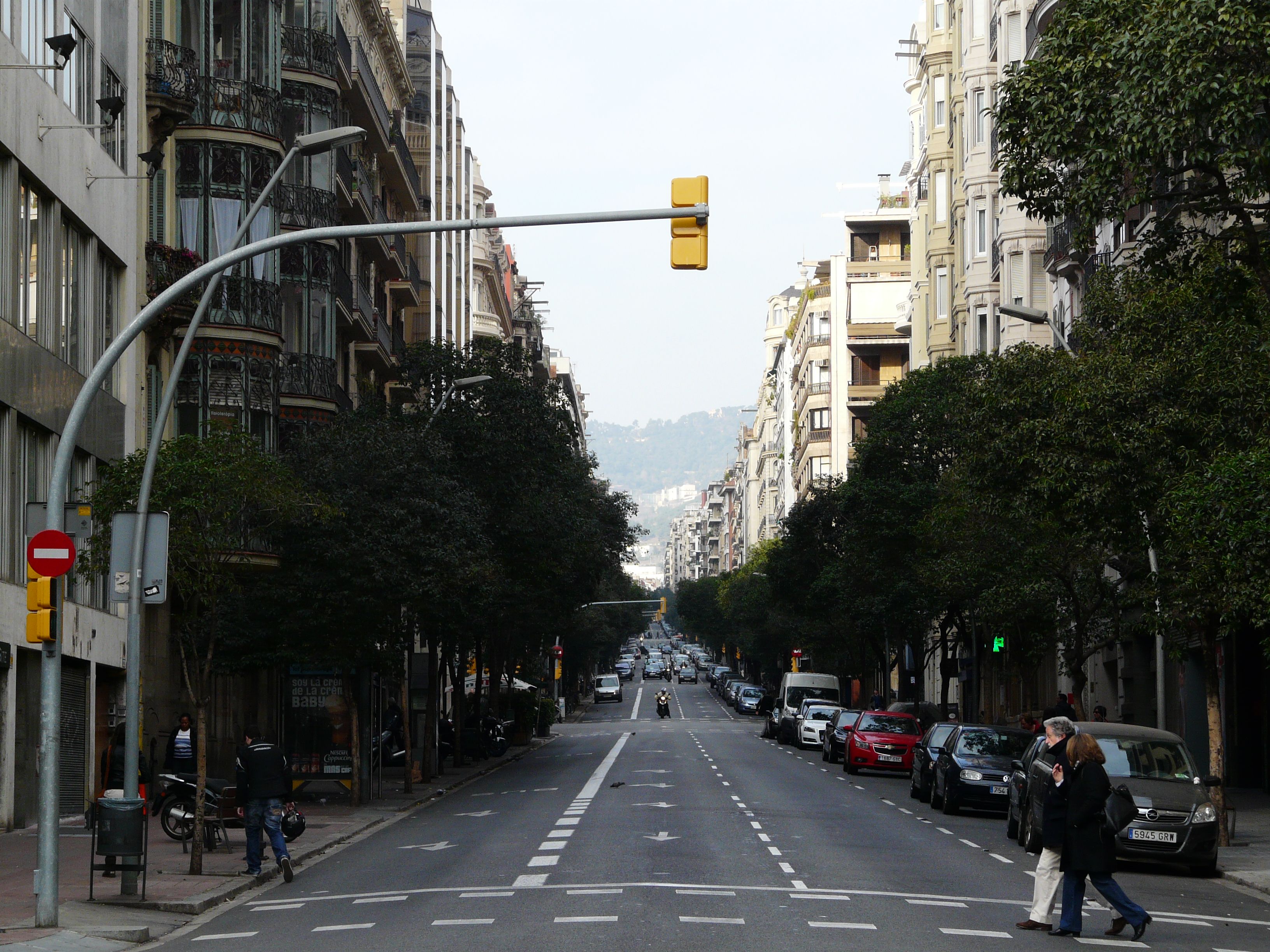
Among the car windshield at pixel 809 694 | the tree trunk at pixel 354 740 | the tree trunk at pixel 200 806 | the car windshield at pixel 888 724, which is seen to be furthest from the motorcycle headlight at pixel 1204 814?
the car windshield at pixel 809 694

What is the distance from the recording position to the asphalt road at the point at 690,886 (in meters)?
14.0

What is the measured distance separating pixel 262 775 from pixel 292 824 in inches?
75.7

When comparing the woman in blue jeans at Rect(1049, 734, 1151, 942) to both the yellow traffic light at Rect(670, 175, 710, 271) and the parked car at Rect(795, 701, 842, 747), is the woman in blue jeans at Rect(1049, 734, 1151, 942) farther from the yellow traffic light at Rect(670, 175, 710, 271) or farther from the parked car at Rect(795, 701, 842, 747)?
the parked car at Rect(795, 701, 842, 747)

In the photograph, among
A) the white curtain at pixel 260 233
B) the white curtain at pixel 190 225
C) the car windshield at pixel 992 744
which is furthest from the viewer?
the white curtain at pixel 260 233

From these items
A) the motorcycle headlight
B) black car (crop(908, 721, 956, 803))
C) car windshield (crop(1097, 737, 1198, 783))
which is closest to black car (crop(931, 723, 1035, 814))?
black car (crop(908, 721, 956, 803))

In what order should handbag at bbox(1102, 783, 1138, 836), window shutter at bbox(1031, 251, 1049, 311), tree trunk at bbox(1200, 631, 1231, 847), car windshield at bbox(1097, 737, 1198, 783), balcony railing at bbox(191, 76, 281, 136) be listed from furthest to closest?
window shutter at bbox(1031, 251, 1049, 311) < balcony railing at bbox(191, 76, 281, 136) < tree trunk at bbox(1200, 631, 1231, 847) < car windshield at bbox(1097, 737, 1198, 783) < handbag at bbox(1102, 783, 1138, 836)

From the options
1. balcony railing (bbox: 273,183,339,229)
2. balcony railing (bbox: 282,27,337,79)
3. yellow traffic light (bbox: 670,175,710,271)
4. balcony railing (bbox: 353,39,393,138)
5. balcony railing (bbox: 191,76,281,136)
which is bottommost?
yellow traffic light (bbox: 670,175,710,271)

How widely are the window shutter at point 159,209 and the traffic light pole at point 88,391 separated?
20.8m

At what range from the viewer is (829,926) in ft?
47.0

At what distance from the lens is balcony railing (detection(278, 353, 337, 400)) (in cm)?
4153

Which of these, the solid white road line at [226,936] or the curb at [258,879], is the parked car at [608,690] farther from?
the solid white road line at [226,936]

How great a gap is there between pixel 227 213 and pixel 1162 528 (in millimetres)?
20582

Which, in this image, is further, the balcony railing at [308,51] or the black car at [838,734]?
the black car at [838,734]

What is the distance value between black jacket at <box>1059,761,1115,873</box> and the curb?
25.8 feet
